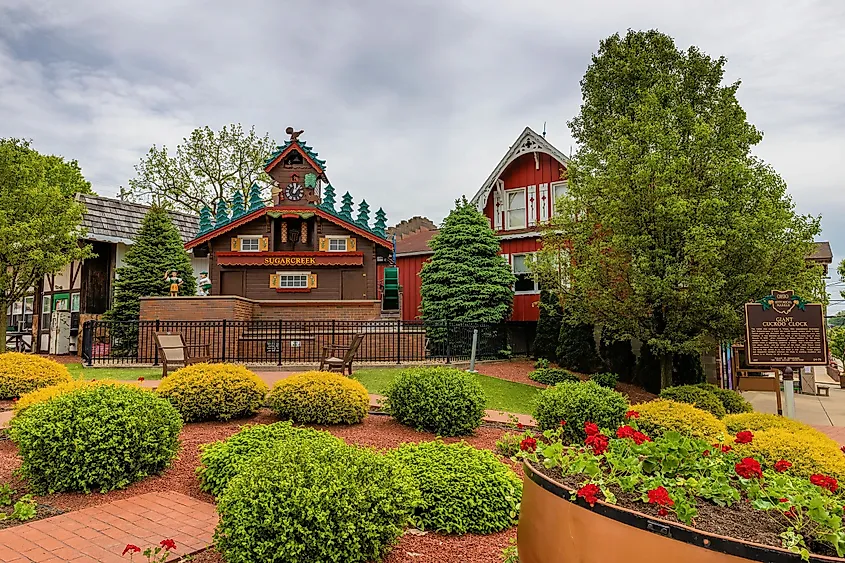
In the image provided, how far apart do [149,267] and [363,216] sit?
7.87 m

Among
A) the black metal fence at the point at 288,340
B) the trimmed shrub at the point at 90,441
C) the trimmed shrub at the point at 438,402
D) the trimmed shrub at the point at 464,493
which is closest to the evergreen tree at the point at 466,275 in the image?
Result: the black metal fence at the point at 288,340

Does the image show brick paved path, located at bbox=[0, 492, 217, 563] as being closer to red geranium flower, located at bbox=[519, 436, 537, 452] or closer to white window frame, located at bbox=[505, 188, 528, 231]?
red geranium flower, located at bbox=[519, 436, 537, 452]

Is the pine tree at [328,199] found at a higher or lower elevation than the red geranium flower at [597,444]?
higher

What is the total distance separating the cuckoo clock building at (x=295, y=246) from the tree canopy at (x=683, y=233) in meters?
8.45

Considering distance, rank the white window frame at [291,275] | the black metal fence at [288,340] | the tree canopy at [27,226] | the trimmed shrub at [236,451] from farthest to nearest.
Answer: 1. the white window frame at [291,275]
2. the black metal fence at [288,340]
3. the tree canopy at [27,226]
4. the trimmed shrub at [236,451]

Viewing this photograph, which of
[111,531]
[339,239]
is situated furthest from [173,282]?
[111,531]

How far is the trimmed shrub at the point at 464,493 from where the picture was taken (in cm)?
447

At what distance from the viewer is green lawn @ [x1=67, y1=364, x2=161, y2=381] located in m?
12.9

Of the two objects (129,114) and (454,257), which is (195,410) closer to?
(129,114)

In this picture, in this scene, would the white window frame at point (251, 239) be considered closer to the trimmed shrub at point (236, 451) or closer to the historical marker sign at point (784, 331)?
the historical marker sign at point (784, 331)

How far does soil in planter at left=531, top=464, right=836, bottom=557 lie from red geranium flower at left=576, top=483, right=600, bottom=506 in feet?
0.59

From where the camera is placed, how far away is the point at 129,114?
52.9ft

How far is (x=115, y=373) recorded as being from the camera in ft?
45.0

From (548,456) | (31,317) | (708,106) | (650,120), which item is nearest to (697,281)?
(650,120)
